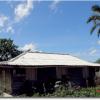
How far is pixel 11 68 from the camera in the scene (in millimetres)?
23984

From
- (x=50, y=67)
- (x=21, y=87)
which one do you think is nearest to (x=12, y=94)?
(x=21, y=87)

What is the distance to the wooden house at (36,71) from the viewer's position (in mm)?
24156

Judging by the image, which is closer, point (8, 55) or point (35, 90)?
point (35, 90)

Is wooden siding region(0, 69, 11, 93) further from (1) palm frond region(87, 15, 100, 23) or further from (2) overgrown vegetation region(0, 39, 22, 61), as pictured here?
(2) overgrown vegetation region(0, 39, 22, 61)

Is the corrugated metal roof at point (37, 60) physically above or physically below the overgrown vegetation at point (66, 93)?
above

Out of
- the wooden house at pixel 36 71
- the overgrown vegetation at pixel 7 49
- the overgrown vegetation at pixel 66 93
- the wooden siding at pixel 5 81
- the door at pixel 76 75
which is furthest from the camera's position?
the overgrown vegetation at pixel 7 49

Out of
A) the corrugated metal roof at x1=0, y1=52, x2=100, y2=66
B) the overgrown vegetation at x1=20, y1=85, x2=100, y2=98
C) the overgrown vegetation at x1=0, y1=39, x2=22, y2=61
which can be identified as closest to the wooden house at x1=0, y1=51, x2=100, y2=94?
the corrugated metal roof at x1=0, y1=52, x2=100, y2=66

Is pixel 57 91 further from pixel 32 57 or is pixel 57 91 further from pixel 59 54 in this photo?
pixel 59 54

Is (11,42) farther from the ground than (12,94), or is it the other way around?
(11,42)

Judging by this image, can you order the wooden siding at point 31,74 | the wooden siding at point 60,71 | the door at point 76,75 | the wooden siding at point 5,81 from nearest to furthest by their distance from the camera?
the wooden siding at point 5,81, the wooden siding at point 31,74, the wooden siding at point 60,71, the door at point 76,75

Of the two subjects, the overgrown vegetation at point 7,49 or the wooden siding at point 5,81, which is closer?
the wooden siding at point 5,81

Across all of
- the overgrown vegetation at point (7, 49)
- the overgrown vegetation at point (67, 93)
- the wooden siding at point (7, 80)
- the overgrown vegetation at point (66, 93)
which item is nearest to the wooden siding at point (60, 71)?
the overgrown vegetation at point (66, 93)

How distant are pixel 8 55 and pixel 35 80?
36837mm

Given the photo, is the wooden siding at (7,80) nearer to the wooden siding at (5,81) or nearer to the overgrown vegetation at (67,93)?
the wooden siding at (5,81)
